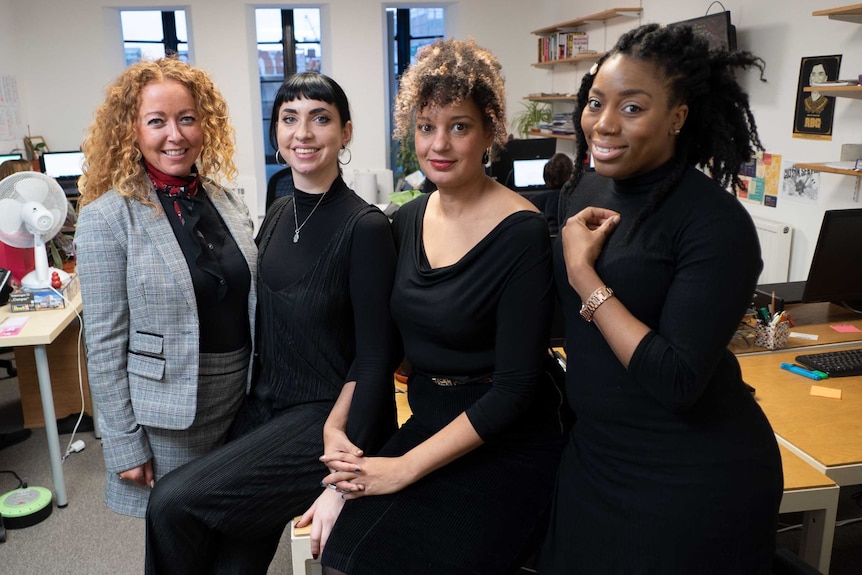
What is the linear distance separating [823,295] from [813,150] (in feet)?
4.58

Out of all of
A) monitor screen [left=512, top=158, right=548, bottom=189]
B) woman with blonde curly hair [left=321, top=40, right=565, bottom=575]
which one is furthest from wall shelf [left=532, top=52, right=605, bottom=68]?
woman with blonde curly hair [left=321, top=40, right=565, bottom=575]

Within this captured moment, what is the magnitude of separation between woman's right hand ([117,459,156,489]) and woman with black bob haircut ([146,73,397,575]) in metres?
0.17

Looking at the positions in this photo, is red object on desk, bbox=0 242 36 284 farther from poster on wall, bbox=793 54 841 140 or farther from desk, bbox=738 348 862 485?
poster on wall, bbox=793 54 841 140

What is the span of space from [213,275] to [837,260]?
2296 mm

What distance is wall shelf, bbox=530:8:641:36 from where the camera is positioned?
17.6 feet

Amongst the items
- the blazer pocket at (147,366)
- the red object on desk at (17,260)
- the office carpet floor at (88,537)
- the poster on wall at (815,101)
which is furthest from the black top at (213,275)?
the poster on wall at (815,101)

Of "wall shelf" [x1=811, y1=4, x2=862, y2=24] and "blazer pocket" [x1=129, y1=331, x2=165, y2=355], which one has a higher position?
"wall shelf" [x1=811, y1=4, x2=862, y2=24]

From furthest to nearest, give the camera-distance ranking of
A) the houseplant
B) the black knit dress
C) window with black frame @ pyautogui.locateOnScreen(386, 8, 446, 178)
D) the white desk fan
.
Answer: window with black frame @ pyautogui.locateOnScreen(386, 8, 446, 178), the houseplant, the white desk fan, the black knit dress

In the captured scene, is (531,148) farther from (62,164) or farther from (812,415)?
(62,164)

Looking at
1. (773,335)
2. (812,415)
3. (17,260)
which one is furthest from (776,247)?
(17,260)

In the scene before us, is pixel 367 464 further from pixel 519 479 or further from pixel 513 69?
pixel 513 69

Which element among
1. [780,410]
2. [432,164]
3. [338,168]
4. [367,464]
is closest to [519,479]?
[367,464]

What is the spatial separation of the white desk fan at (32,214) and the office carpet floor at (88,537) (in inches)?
34.2

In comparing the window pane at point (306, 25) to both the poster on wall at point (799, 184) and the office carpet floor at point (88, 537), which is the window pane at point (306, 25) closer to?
the poster on wall at point (799, 184)
